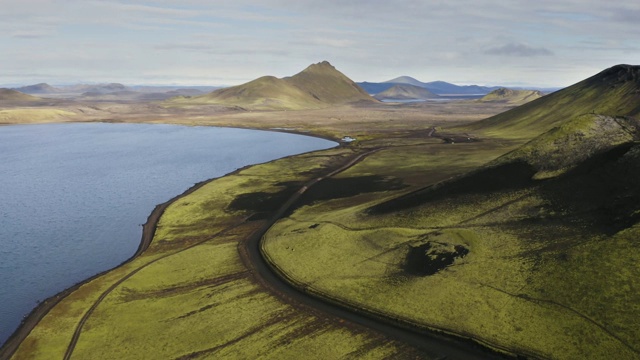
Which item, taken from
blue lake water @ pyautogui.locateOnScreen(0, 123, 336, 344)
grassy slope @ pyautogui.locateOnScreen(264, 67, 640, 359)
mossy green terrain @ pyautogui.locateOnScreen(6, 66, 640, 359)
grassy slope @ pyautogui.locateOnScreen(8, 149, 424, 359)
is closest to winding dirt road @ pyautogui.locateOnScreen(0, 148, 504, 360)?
mossy green terrain @ pyautogui.locateOnScreen(6, 66, 640, 359)

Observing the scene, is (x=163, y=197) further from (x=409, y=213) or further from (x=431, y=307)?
(x=431, y=307)

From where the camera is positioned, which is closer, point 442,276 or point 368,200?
point 442,276

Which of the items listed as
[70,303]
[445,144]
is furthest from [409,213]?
[445,144]

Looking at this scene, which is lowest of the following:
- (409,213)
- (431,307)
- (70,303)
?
(70,303)

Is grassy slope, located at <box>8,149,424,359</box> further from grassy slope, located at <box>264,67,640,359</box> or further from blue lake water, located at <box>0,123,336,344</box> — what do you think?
grassy slope, located at <box>264,67,640,359</box>

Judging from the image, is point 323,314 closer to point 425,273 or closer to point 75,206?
point 425,273

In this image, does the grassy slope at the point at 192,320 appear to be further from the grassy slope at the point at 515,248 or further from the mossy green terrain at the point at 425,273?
the grassy slope at the point at 515,248
